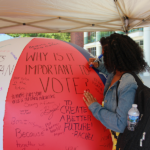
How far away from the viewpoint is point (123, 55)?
60.7 inches

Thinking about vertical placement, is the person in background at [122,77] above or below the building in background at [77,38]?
below

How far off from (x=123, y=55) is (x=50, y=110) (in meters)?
1.01

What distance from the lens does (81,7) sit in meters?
3.77

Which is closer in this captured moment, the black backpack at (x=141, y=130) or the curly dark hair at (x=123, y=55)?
the black backpack at (x=141, y=130)

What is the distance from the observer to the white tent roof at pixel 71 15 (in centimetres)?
359

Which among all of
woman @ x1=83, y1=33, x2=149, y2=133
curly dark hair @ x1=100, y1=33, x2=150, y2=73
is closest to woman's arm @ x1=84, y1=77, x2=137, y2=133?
woman @ x1=83, y1=33, x2=149, y2=133

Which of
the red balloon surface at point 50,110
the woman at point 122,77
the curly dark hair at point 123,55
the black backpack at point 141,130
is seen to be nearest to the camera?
the black backpack at point 141,130

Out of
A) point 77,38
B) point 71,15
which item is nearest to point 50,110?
point 71,15

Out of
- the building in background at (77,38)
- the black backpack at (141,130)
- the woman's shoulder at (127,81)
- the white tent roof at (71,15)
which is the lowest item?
the black backpack at (141,130)

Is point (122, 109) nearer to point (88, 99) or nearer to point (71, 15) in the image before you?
point (88, 99)

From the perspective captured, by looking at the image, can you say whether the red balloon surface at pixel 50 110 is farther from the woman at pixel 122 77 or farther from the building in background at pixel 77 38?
the building in background at pixel 77 38

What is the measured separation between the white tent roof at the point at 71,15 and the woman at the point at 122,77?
7.54ft

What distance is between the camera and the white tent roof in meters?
3.59
